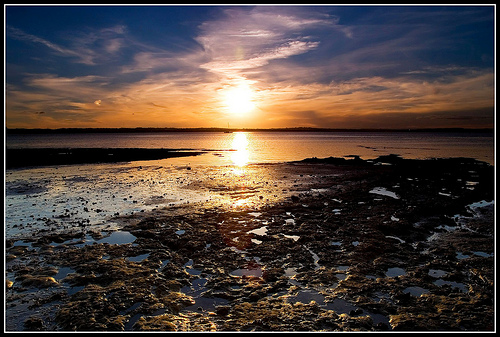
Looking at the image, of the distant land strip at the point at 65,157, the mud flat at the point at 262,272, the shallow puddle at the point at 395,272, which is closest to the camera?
the mud flat at the point at 262,272

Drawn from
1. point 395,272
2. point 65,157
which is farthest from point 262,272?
point 65,157

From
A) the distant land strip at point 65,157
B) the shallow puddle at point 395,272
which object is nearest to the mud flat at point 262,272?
the shallow puddle at point 395,272

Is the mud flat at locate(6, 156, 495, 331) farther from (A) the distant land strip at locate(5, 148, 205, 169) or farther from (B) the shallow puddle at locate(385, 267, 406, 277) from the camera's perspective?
(A) the distant land strip at locate(5, 148, 205, 169)

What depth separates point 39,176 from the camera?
31906 millimetres

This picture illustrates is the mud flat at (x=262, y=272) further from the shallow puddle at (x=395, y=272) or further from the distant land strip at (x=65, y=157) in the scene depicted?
the distant land strip at (x=65, y=157)

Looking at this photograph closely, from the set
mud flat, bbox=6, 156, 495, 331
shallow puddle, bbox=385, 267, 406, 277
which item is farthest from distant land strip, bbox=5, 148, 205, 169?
shallow puddle, bbox=385, 267, 406, 277

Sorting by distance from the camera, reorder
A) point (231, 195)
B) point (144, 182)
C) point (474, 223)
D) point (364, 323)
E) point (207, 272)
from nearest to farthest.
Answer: point (364, 323) < point (207, 272) < point (474, 223) < point (231, 195) < point (144, 182)

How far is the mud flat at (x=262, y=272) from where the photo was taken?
7.43 metres

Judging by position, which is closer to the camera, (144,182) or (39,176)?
(144,182)

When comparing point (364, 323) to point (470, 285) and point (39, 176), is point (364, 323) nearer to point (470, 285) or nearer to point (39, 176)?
point (470, 285)

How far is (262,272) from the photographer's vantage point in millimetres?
9992

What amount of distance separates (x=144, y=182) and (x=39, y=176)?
43.0 ft

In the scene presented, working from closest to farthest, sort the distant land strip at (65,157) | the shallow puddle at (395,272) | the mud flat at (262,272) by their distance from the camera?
the mud flat at (262,272) < the shallow puddle at (395,272) < the distant land strip at (65,157)

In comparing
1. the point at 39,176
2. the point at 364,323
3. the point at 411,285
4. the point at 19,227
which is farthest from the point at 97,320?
the point at 39,176
